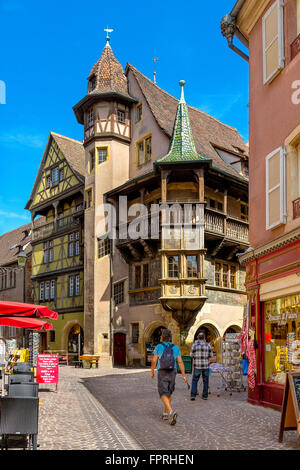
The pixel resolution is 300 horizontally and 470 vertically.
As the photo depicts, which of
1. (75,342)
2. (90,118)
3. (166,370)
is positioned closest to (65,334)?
(75,342)

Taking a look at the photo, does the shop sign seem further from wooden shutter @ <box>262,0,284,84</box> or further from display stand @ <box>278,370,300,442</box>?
wooden shutter @ <box>262,0,284,84</box>

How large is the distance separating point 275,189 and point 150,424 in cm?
556

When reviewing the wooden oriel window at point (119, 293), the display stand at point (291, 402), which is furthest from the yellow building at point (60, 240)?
the display stand at point (291, 402)

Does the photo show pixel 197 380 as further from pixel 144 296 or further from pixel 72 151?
pixel 72 151

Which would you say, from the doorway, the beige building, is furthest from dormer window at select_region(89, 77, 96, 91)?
the doorway

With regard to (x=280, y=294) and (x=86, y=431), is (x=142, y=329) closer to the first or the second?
(x=280, y=294)

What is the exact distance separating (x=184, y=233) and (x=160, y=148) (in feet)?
17.5

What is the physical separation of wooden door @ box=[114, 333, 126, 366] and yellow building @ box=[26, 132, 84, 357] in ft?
10.5

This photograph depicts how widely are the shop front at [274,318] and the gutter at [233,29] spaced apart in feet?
19.2

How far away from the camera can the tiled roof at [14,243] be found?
1779 inches

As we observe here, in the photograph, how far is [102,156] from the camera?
1200 inches

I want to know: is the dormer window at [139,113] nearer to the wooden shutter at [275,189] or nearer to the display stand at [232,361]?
the display stand at [232,361]

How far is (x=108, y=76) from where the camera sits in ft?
102

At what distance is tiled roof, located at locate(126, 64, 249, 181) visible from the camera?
27797 millimetres
